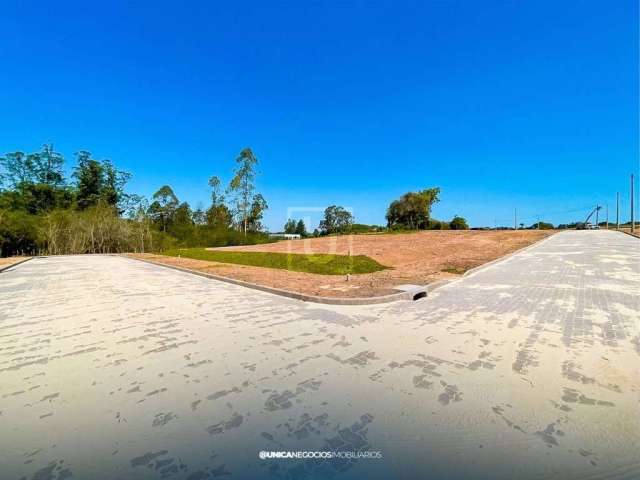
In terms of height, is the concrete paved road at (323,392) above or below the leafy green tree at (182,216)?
below

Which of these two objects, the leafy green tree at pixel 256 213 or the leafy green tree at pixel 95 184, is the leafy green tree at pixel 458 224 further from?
the leafy green tree at pixel 95 184

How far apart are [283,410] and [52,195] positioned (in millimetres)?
45284

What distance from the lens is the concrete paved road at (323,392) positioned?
1.85 metres

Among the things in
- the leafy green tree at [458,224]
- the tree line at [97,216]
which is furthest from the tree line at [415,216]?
the tree line at [97,216]

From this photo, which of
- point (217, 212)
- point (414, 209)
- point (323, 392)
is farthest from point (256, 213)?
point (323, 392)

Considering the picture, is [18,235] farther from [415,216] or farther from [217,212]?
[415,216]

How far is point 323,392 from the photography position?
8.71ft

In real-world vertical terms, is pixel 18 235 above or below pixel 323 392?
above

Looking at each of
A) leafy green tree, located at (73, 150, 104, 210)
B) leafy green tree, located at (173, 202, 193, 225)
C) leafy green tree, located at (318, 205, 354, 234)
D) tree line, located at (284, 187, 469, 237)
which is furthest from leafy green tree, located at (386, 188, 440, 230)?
leafy green tree, located at (73, 150, 104, 210)

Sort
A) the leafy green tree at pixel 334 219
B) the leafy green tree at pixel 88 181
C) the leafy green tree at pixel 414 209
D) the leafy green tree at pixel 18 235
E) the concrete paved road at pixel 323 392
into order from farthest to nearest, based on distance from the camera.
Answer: the leafy green tree at pixel 334 219, the leafy green tree at pixel 414 209, the leafy green tree at pixel 88 181, the leafy green tree at pixel 18 235, the concrete paved road at pixel 323 392

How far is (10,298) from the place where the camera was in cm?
680

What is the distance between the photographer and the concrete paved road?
1.85 meters

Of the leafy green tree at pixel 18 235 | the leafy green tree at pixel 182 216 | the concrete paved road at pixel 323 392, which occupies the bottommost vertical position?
the concrete paved road at pixel 323 392

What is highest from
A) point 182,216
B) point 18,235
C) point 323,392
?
point 182,216
